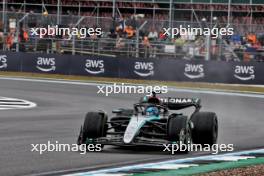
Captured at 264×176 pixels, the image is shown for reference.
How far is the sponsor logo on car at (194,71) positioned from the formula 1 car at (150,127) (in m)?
18.2

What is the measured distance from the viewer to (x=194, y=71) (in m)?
32.9

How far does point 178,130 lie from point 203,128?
1.16m

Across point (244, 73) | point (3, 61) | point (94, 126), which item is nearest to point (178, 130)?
point (94, 126)

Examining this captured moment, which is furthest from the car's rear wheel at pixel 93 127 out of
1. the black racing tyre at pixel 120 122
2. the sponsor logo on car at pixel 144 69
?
the sponsor logo on car at pixel 144 69

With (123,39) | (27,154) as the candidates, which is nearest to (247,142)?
(27,154)

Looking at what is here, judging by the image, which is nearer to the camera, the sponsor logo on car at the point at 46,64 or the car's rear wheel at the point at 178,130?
the car's rear wheel at the point at 178,130

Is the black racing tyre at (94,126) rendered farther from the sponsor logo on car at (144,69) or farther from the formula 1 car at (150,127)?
the sponsor logo on car at (144,69)

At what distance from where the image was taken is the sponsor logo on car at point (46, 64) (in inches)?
1437

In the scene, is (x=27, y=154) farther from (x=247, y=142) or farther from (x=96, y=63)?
(x=96, y=63)

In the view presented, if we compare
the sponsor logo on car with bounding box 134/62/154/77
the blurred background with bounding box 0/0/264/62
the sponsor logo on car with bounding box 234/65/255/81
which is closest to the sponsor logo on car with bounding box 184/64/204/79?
the blurred background with bounding box 0/0/264/62

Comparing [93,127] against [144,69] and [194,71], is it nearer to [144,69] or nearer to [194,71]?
[194,71]

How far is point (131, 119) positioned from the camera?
44.3 feet

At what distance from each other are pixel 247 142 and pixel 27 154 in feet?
15.1

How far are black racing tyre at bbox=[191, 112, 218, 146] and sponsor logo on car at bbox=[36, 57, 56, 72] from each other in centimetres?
2273
